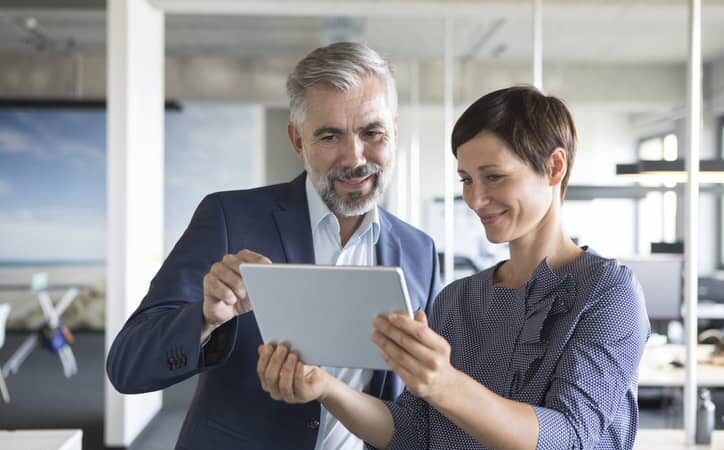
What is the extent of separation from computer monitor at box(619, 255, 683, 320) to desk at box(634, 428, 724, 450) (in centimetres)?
289

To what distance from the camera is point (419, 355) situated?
1.23m

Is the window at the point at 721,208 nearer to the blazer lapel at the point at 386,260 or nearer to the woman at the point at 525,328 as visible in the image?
the blazer lapel at the point at 386,260

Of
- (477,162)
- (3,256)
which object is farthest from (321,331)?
(3,256)

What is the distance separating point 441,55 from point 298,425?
985cm

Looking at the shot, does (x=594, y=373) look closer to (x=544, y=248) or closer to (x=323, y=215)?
(x=544, y=248)

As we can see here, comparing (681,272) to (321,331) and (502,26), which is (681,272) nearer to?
(502,26)

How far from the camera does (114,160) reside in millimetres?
5730

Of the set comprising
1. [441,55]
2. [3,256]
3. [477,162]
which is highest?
[441,55]

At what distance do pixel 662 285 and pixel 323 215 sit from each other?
16.1 feet

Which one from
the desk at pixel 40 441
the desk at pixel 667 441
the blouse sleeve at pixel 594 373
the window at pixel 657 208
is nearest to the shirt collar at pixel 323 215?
the blouse sleeve at pixel 594 373

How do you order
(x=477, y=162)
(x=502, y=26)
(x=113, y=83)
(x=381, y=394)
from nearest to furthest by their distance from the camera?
(x=477, y=162)
(x=381, y=394)
(x=113, y=83)
(x=502, y=26)

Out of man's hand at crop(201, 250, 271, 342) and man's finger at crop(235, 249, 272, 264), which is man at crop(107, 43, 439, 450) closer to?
man's hand at crop(201, 250, 271, 342)

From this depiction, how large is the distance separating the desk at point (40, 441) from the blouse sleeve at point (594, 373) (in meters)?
1.66

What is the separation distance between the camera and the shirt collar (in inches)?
79.0
